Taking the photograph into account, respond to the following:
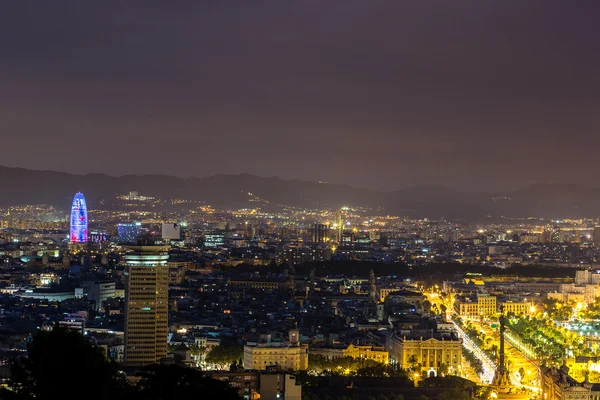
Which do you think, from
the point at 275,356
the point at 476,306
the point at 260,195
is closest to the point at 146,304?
the point at 275,356

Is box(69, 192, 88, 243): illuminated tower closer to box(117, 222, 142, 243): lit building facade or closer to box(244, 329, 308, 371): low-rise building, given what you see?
box(117, 222, 142, 243): lit building facade

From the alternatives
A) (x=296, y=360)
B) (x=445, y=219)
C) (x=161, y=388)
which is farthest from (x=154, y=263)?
(x=445, y=219)

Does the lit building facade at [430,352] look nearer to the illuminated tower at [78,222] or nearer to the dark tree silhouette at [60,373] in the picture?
the dark tree silhouette at [60,373]

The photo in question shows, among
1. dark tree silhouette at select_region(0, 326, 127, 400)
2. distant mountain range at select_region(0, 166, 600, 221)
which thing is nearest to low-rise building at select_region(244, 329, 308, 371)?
dark tree silhouette at select_region(0, 326, 127, 400)

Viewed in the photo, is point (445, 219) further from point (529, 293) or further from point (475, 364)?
point (475, 364)

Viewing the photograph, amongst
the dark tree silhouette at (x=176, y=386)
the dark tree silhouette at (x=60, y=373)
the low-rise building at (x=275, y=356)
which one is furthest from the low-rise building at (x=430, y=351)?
the dark tree silhouette at (x=60, y=373)
